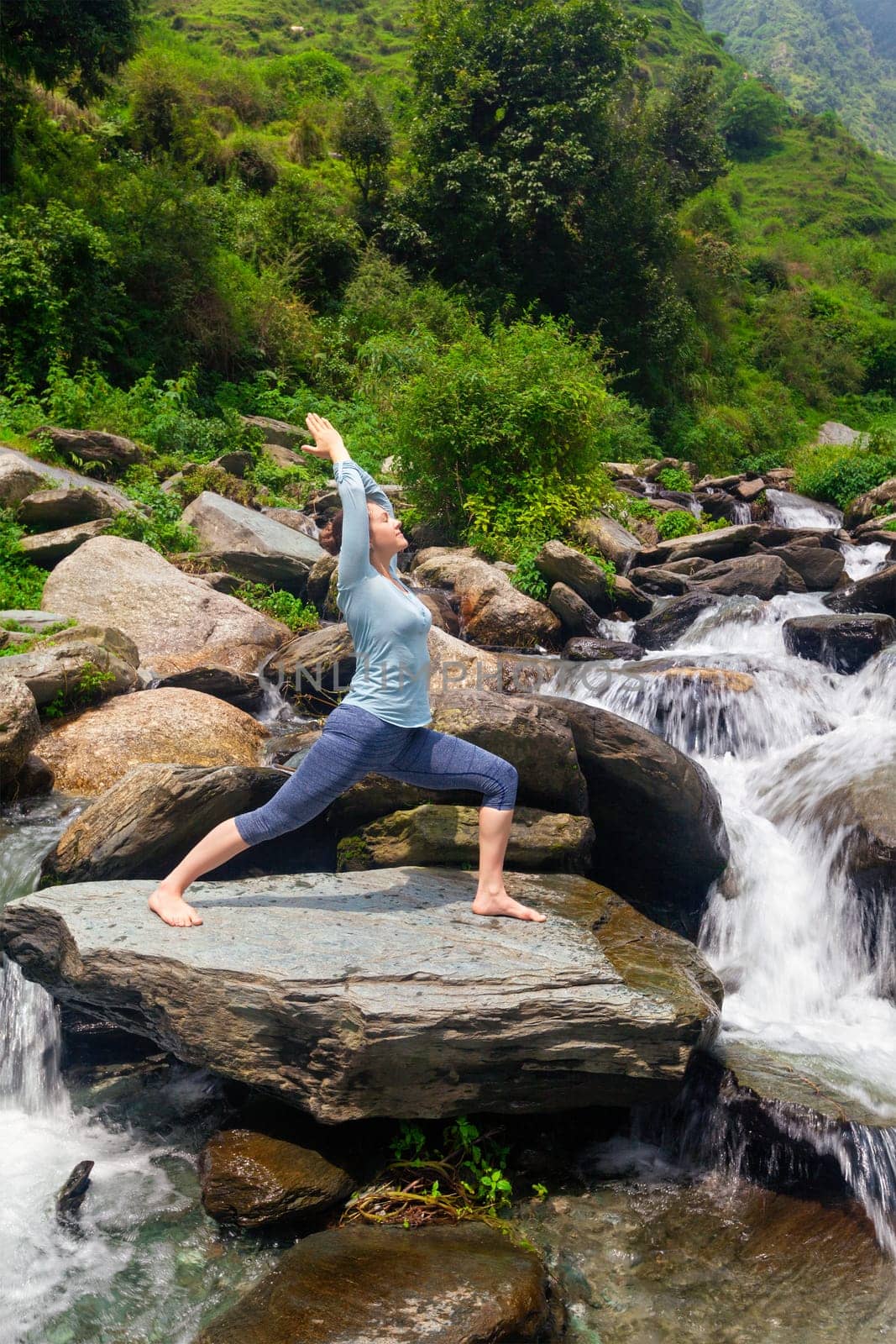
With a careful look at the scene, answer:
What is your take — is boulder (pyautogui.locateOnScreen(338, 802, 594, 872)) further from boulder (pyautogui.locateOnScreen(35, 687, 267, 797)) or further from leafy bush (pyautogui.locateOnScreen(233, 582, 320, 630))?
leafy bush (pyautogui.locateOnScreen(233, 582, 320, 630))

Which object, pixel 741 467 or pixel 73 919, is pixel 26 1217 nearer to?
pixel 73 919

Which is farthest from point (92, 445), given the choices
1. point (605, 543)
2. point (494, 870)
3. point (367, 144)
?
point (367, 144)

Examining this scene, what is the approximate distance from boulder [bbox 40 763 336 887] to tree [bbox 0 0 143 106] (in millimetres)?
16235

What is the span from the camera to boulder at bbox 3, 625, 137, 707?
756 centimetres

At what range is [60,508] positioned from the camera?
1106 cm

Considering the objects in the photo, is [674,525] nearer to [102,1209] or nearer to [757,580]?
[757,580]

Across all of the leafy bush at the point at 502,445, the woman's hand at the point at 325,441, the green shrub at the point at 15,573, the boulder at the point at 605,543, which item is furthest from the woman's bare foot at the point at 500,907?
the boulder at the point at 605,543

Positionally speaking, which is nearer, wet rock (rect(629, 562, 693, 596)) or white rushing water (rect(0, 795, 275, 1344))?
white rushing water (rect(0, 795, 275, 1344))

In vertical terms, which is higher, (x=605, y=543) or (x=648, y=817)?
(x=648, y=817)

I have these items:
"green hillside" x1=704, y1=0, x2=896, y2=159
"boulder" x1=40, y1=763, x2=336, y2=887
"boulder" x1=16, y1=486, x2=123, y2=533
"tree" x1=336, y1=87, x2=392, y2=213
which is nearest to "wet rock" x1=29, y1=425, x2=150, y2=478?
"boulder" x1=16, y1=486, x2=123, y2=533

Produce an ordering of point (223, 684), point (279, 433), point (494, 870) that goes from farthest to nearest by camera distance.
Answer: point (279, 433) < point (223, 684) < point (494, 870)

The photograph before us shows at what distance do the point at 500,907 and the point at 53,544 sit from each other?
791 centimetres

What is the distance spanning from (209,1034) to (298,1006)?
430 mm

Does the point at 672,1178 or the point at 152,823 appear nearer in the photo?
the point at 672,1178
